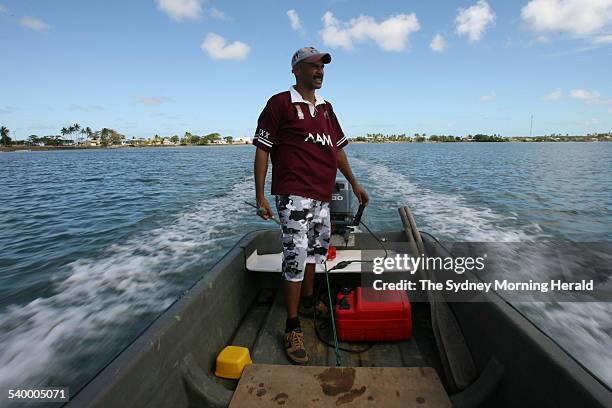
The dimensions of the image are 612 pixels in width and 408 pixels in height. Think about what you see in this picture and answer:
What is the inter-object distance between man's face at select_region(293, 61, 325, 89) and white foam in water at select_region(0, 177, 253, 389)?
11.0 ft

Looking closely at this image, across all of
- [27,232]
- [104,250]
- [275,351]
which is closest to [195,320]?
[275,351]

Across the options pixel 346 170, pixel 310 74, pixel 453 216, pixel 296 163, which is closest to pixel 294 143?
pixel 296 163

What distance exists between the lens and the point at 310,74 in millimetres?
2242

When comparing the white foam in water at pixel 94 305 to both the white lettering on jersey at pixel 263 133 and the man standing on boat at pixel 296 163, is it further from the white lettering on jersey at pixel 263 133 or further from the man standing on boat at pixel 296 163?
the white lettering on jersey at pixel 263 133

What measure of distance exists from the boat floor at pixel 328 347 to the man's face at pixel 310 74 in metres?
1.86

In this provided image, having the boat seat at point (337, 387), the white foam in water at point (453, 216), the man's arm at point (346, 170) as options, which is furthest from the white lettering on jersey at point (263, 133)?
the white foam in water at point (453, 216)

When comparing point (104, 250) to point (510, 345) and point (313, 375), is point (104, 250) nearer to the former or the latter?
point (313, 375)

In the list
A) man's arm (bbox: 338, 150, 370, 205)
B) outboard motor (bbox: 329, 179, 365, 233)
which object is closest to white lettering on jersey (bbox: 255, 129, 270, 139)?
man's arm (bbox: 338, 150, 370, 205)

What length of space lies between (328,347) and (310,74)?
197 cm

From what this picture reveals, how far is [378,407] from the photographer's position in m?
1.75

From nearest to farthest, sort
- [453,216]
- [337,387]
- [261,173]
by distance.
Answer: [337,387], [261,173], [453,216]

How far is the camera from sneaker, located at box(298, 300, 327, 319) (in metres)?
2.79

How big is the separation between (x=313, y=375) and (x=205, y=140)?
587ft

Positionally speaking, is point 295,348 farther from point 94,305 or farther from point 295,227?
point 94,305
